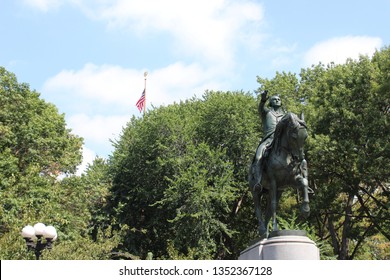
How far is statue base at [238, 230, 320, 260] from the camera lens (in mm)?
13156

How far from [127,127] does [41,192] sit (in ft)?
39.0

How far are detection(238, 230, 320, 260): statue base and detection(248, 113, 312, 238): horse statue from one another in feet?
1.83

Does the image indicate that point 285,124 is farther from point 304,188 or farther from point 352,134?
point 352,134

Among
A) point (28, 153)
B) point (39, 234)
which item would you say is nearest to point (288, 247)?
point (39, 234)

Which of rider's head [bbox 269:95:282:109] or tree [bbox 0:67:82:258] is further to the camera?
tree [bbox 0:67:82:258]

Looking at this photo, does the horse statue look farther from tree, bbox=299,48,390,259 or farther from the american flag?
the american flag

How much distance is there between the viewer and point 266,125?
16.1 metres

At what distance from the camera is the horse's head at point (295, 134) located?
13820mm

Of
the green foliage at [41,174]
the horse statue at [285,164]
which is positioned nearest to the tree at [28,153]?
the green foliage at [41,174]

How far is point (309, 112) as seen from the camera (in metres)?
33.8

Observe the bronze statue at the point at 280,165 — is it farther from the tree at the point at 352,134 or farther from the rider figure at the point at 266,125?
the tree at the point at 352,134

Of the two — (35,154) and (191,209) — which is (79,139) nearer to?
(35,154)

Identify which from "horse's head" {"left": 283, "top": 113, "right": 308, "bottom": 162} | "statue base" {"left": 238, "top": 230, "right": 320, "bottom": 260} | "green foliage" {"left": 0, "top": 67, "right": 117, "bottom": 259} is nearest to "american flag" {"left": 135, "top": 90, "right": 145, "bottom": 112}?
"green foliage" {"left": 0, "top": 67, "right": 117, "bottom": 259}
